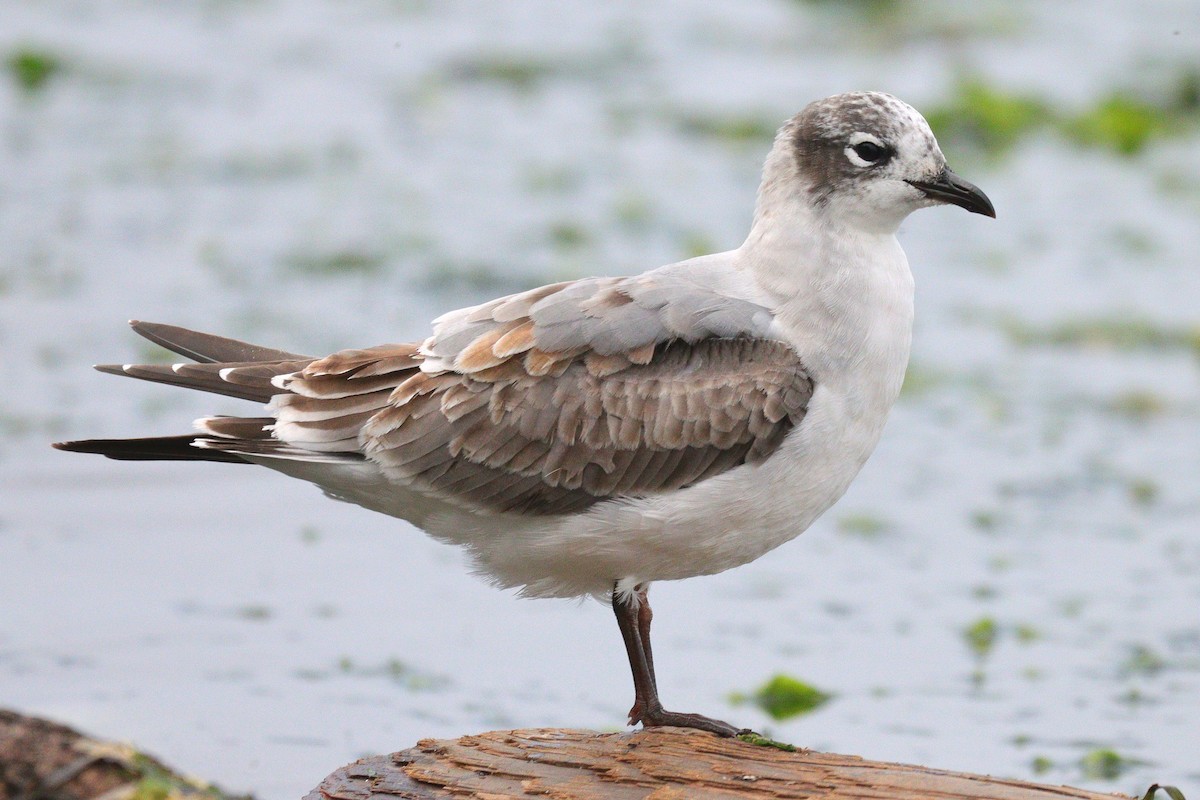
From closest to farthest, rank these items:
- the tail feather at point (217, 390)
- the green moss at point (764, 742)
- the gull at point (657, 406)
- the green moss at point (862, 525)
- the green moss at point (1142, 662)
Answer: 1. the green moss at point (764, 742)
2. the gull at point (657, 406)
3. the tail feather at point (217, 390)
4. the green moss at point (1142, 662)
5. the green moss at point (862, 525)

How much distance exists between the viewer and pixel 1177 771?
6883 mm

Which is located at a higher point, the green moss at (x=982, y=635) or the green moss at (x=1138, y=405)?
the green moss at (x=1138, y=405)

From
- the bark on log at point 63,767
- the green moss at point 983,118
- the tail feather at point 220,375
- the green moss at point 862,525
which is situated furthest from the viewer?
the green moss at point 983,118

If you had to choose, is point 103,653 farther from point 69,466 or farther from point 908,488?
point 908,488

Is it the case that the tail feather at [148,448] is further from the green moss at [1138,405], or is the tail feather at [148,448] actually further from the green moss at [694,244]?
the green moss at [694,244]

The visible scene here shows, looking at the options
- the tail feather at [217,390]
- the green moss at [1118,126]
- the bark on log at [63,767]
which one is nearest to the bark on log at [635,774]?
the bark on log at [63,767]

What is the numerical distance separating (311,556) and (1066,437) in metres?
4.15

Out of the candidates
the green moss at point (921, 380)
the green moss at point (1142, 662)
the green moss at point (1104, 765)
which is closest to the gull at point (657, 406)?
the green moss at point (1104, 765)

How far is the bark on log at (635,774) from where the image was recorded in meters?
4.86

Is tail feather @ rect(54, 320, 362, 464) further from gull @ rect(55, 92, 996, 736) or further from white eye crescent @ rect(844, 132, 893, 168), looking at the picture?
white eye crescent @ rect(844, 132, 893, 168)

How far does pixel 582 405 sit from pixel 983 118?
876 cm

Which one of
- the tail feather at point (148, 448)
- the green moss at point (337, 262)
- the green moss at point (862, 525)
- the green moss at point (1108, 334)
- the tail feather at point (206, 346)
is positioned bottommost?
the tail feather at point (148, 448)

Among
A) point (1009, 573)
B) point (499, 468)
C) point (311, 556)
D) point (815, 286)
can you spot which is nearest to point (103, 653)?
point (311, 556)

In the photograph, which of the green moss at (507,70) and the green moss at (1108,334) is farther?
the green moss at (507,70)
